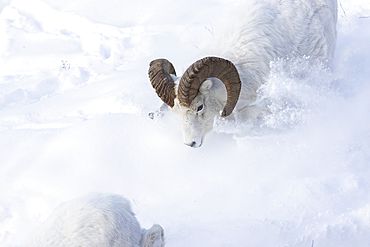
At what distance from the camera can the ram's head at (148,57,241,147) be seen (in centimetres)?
414

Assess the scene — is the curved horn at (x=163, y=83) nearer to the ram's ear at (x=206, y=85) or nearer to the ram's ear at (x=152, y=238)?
the ram's ear at (x=206, y=85)

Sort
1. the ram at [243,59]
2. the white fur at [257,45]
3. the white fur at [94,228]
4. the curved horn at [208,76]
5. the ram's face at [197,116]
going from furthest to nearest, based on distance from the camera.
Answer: the white fur at [257,45], the ram's face at [197,116], the ram at [243,59], the curved horn at [208,76], the white fur at [94,228]

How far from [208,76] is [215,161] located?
1.41 m

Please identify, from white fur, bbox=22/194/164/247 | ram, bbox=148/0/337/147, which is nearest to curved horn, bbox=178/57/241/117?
ram, bbox=148/0/337/147

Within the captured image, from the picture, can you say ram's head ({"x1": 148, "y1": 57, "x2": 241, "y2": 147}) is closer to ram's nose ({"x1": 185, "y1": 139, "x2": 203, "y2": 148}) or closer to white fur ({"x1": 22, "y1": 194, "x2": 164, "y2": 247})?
ram's nose ({"x1": 185, "y1": 139, "x2": 203, "y2": 148})

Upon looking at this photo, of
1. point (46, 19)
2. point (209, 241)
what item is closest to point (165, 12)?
point (46, 19)

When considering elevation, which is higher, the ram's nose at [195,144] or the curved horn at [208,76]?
the curved horn at [208,76]

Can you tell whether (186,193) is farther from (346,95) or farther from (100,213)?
(346,95)

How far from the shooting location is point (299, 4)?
5.21 meters

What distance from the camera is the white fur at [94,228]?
2609 mm

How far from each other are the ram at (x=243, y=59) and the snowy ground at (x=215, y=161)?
1.02 ft

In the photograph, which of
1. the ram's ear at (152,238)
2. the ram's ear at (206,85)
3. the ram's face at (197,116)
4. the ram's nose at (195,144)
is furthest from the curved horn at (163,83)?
the ram's ear at (152,238)

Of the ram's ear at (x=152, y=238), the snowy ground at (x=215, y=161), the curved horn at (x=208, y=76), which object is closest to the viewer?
the ram's ear at (x=152, y=238)

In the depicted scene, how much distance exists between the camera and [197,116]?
15.2 ft
